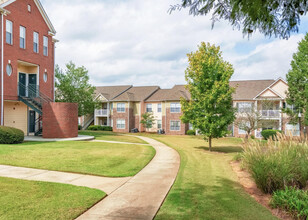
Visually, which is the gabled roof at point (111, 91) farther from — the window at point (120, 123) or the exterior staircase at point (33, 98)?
the exterior staircase at point (33, 98)

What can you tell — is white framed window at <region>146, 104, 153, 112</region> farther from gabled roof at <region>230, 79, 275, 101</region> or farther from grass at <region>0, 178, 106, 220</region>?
grass at <region>0, 178, 106, 220</region>

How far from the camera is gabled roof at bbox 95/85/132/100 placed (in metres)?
47.0

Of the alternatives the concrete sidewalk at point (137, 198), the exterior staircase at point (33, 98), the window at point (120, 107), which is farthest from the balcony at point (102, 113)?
the concrete sidewalk at point (137, 198)

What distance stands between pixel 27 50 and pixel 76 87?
11772mm

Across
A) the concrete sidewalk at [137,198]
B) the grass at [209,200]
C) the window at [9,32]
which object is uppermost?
the window at [9,32]

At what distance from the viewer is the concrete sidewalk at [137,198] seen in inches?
219

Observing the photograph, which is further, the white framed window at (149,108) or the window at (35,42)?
the white framed window at (149,108)

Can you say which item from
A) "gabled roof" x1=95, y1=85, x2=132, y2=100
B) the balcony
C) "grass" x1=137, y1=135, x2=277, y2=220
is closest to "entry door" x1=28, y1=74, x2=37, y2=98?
"grass" x1=137, y1=135, x2=277, y2=220

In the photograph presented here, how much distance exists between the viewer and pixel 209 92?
17047 mm

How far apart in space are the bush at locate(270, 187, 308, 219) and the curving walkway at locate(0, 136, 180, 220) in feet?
10.4

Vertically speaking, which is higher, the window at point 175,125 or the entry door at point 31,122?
the entry door at point 31,122

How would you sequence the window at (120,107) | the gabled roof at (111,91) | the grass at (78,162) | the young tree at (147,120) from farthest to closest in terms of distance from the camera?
the gabled roof at (111,91)
the window at (120,107)
the young tree at (147,120)
the grass at (78,162)

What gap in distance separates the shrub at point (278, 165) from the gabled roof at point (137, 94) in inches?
1430

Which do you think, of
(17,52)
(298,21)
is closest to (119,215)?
(298,21)
